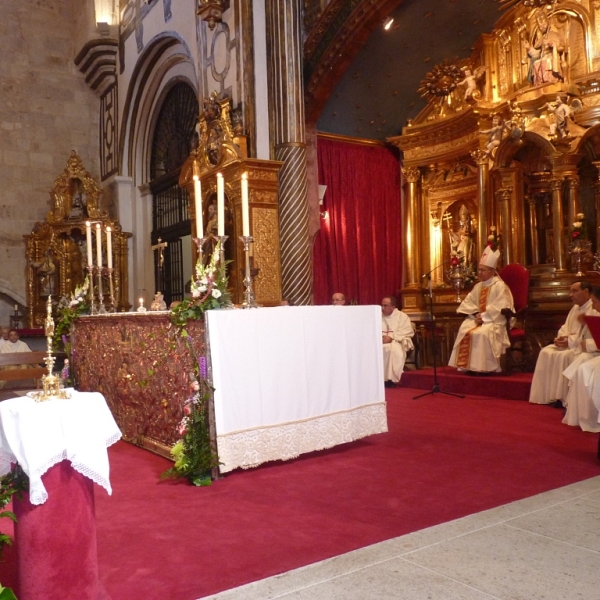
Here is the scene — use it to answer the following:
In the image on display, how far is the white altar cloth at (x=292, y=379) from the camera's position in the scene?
407cm

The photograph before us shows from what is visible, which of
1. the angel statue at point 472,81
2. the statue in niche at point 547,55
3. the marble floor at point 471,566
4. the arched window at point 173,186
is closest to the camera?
the marble floor at point 471,566

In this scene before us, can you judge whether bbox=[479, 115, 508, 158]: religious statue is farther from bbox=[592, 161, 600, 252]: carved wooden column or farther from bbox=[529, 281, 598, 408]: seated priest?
bbox=[529, 281, 598, 408]: seated priest

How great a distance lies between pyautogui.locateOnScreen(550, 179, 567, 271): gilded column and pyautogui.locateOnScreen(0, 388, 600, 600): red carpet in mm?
3499

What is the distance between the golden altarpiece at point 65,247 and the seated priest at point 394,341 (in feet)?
19.1

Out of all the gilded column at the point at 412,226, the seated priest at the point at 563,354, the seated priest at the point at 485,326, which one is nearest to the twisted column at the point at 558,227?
the seated priest at the point at 485,326

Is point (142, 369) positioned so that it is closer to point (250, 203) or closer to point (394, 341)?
point (250, 203)

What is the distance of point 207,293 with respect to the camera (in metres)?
4.07

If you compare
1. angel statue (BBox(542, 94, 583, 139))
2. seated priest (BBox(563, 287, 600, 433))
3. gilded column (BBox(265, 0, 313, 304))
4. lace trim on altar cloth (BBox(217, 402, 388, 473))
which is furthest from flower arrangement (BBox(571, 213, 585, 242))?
lace trim on altar cloth (BBox(217, 402, 388, 473))

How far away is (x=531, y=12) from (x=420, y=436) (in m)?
6.62

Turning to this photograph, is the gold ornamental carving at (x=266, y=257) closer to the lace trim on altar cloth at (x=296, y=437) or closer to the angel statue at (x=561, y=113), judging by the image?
the lace trim on altar cloth at (x=296, y=437)

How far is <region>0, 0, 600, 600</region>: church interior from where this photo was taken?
2.94 meters

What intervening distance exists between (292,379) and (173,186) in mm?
8558

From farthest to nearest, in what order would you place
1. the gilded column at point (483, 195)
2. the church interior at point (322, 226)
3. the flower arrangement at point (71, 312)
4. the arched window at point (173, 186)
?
the arched window at point (173, 186)
the gilded column at point (483, 195)
the flower arrangement at point (71, 312)
the church interior at point (322, 226)

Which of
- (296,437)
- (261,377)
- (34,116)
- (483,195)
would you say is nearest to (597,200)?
(483,195)
